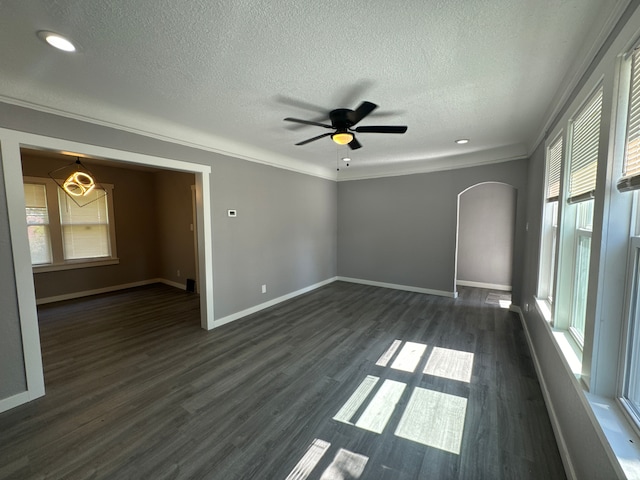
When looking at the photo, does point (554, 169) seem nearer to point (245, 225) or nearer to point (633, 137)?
point (633, 137)

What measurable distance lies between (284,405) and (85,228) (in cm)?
561

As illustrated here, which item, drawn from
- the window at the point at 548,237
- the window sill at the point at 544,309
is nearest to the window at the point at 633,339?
the window sill at the point at 544,309

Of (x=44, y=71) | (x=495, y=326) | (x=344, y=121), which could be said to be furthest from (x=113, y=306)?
(x=495, y=326)

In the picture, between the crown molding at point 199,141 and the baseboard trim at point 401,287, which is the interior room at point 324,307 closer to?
the crown molding at point 199,141

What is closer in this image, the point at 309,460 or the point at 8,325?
the point at 309,460

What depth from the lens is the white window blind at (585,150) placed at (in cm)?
156

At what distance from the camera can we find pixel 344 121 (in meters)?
2.43

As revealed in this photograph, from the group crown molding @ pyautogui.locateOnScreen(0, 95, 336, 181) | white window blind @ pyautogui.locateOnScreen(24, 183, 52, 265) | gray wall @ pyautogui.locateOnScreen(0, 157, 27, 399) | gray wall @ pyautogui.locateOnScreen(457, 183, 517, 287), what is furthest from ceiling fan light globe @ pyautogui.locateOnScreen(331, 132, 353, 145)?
white window blind @ pyautogui.locateOnScreen(24, 183, 52, 265)

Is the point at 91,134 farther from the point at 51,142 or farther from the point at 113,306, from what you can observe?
the point at 113,306

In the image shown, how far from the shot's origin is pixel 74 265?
4.99 m

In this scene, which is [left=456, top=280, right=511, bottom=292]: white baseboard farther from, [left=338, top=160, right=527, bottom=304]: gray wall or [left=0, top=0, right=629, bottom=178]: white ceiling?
[left=0, top=0, right=629, bottom=178]: white ceiling

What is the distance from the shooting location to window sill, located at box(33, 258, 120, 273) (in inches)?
181

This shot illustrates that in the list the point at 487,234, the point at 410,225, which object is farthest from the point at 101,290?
the point at 487,234

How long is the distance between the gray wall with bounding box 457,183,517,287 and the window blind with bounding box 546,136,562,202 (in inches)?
117
